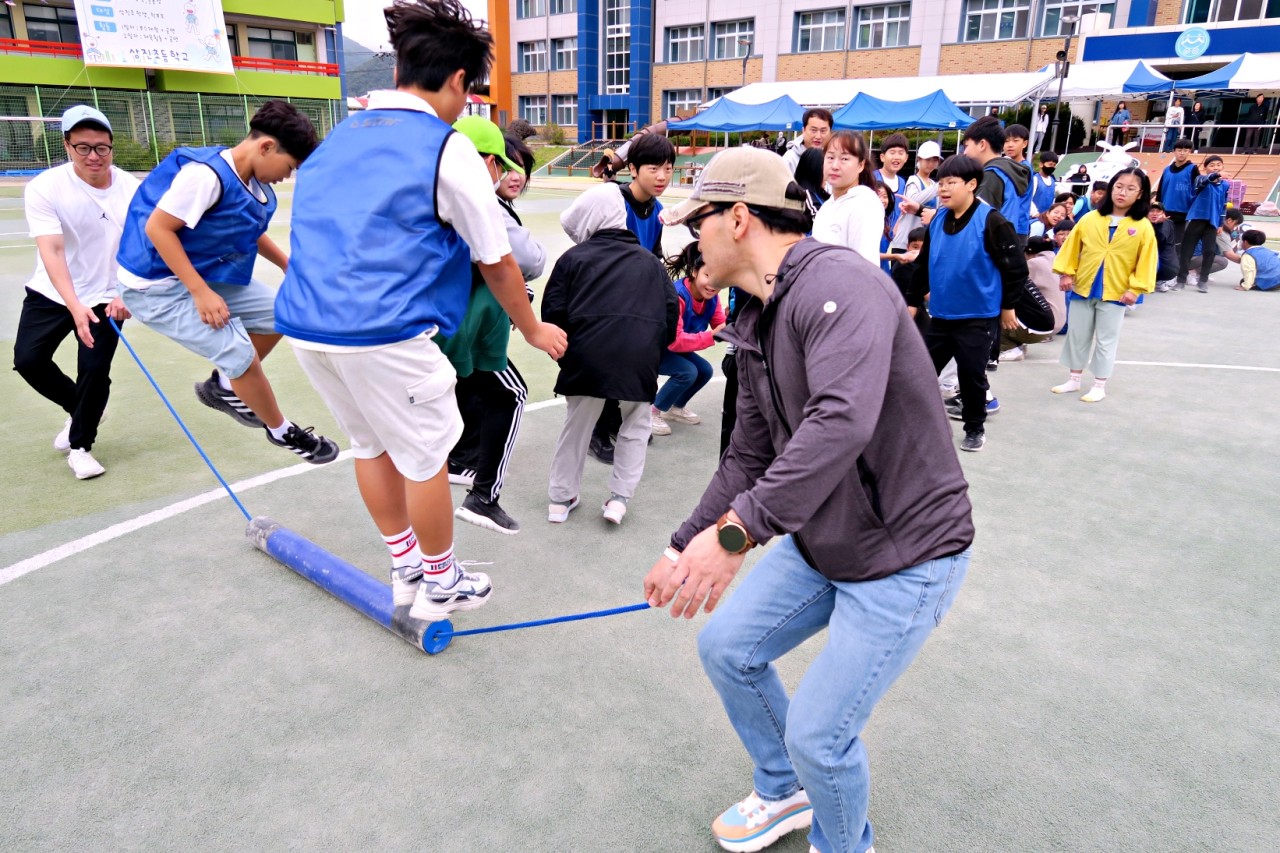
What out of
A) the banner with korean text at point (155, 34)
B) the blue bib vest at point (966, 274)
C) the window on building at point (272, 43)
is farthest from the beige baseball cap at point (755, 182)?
the window on building at point (272, 43)

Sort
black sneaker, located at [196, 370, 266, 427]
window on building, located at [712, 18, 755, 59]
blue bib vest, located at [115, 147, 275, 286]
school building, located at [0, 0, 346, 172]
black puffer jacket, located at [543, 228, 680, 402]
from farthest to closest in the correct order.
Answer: window on building, located at [712, 18, 755, 59] → school building, located at [0, 0, 346, 172] → black sneaker, located at [196, 370, 266, 427] → black puffer jacket, located at [543, 228, 680, 402] → blue bib vest, located at [115, 147, 275, 286]

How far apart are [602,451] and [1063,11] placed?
41.7m

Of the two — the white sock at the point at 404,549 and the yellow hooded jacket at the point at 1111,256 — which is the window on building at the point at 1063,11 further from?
the white sock at the point at 404,549

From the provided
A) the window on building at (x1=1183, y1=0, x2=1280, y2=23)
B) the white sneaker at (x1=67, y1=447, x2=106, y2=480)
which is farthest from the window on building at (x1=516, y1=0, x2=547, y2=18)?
the white sneaker at (x1=67, y1=447, x2=106, y2=480)

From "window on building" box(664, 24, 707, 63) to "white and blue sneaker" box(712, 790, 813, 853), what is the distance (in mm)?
51763

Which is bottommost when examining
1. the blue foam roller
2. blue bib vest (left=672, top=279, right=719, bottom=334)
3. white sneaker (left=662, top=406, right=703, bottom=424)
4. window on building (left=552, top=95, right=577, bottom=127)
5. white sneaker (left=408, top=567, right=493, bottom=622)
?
white sneaker (left=662, top=406, right=703, bottom=424)

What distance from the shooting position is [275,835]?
2.39m

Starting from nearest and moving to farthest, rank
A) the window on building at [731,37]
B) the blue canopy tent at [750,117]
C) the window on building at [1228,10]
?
the blue canopy tent at [750,117], the window on building at [1228,10], the window on building at [731,37]

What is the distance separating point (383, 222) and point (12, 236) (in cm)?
1652

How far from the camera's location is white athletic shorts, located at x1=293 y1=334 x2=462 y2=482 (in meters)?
2.83

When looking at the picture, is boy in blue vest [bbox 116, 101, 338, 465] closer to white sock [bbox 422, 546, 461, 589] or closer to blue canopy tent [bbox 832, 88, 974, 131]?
white sock [bbox 422, 546, 461, 589]

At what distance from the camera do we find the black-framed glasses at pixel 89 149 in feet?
15.7

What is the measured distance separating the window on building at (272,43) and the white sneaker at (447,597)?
45.3 metres

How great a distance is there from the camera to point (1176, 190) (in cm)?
1262
